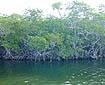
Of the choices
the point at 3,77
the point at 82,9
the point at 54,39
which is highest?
the point at 82,9

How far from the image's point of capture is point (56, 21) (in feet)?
87.1

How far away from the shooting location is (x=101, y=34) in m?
25.1

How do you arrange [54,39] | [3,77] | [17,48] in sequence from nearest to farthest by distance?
1. [3,77]
2. [54,39]
3. [17,48]

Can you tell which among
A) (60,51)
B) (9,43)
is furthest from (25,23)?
(60,51)

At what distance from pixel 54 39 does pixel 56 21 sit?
351cm

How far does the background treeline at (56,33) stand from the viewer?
24812 millimetres

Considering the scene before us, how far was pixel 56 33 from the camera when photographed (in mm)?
25938

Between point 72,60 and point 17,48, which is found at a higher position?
point 17,48

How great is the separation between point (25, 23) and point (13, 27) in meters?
1.87

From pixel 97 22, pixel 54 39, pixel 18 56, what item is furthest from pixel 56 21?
pixel 18 56

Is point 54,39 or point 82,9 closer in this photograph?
point 54,39

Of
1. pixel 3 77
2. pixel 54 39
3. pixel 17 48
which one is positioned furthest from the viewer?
pixel 17 48

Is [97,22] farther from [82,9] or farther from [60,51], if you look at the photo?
[60,51]

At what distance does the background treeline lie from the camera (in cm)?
2481
